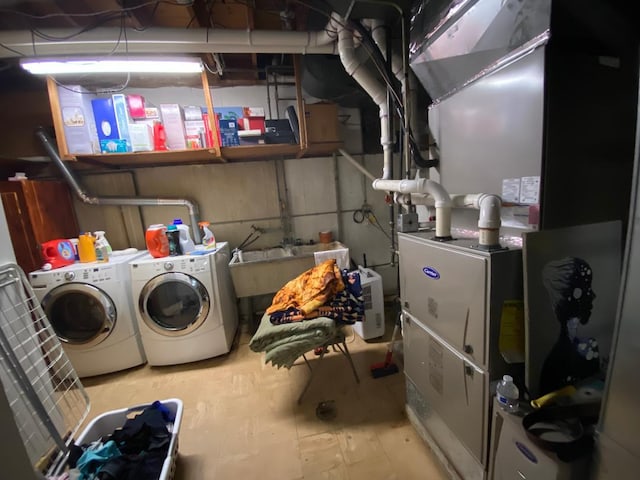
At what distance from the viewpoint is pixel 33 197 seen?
2096 millimetres

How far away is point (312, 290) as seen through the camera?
1.79 meters

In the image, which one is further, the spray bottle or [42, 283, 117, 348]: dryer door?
the spray bottle

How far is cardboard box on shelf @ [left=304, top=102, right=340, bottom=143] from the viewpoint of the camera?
244 centimetres

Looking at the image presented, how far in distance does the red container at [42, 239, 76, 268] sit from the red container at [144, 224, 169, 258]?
64 cm

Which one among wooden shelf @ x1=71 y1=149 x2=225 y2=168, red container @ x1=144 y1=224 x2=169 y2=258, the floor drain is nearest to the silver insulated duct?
wooden shelf @ x1=71 y1=149 x2=225 y2=168

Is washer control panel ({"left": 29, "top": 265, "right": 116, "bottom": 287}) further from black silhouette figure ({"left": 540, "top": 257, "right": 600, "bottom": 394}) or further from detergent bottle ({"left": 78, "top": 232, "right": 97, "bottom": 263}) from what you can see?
black silhouette figure ({"left": 540, "top": 257, "right": 600, "bottom": 394})

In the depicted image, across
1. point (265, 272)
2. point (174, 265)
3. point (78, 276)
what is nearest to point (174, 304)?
point (174, 265)

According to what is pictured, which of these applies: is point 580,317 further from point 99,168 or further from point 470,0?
point 99,168

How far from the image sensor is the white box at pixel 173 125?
223 centimetres

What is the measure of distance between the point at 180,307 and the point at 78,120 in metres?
1.73

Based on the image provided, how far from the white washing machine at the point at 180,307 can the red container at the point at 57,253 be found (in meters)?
0.57

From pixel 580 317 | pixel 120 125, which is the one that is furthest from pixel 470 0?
pixel 120 125

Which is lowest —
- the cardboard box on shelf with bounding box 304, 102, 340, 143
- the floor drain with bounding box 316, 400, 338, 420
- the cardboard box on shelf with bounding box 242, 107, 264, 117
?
the floor drain with bounding box 316, 400, 338, 420

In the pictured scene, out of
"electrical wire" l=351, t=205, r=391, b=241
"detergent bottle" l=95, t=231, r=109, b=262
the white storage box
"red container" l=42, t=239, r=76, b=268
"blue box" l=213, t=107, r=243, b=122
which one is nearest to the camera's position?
the white storage box
